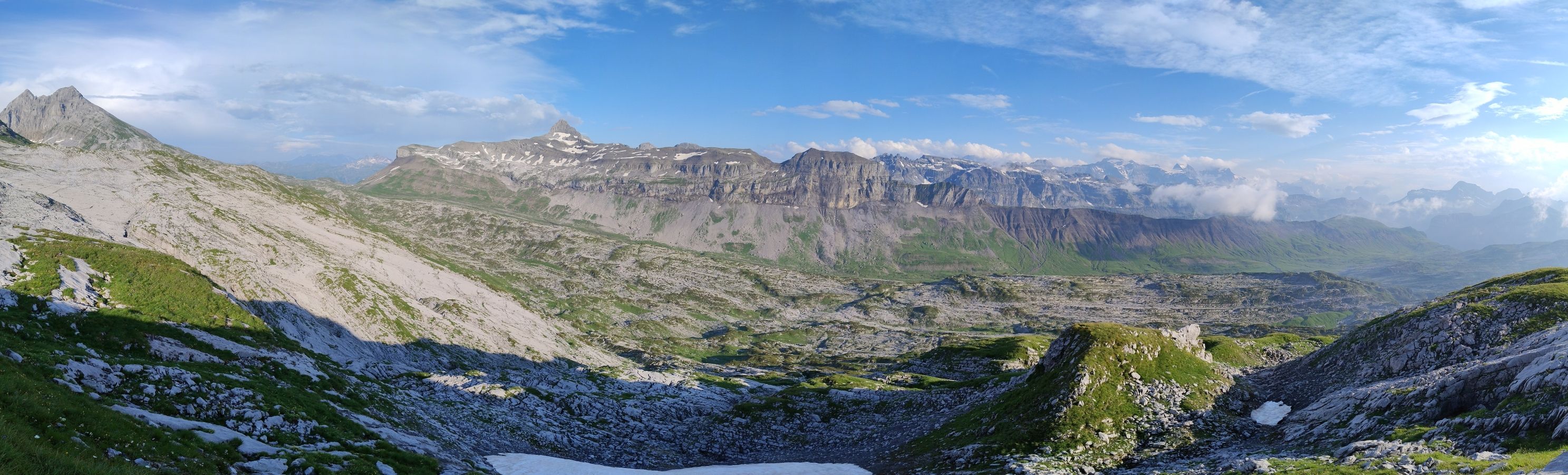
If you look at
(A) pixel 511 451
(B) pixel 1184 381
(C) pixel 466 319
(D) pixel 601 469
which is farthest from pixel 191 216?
(B) pixel 1184 381

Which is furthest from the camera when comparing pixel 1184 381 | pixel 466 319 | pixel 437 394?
pixel 466 319

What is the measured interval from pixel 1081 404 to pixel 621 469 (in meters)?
Answer: 44.0

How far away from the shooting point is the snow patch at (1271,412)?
5431 centimetres

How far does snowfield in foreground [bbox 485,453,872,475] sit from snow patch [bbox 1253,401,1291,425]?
35895mm

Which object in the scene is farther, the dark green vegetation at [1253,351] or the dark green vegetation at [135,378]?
the dark green vegetation at [1253,351]

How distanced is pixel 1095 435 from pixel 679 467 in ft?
136

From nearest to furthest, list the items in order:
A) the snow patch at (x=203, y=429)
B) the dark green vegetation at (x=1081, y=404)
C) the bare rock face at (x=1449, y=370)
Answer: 1. the snow patch at (x=203, y=429)
2. the bare rock face at (x=1449, y=370)
3. the dark green vegetation at (x=1081, y=404)

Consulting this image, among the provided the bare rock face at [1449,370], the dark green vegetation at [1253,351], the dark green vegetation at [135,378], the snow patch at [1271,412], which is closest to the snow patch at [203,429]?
the dark green vegetation at [135,378]

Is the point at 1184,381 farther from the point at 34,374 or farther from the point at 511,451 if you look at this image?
the point at 34,374

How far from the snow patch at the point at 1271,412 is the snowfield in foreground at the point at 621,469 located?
35.9m

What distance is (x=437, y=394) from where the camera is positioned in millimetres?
72438

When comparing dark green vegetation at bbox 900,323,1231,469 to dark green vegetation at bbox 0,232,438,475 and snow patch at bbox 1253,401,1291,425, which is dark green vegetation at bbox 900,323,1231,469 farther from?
dark green vegetation at bbox 0,232,438,475

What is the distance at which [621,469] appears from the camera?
198 feet

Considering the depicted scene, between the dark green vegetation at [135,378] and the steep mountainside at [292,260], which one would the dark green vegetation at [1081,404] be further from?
the steep mountainside at [292,260]
